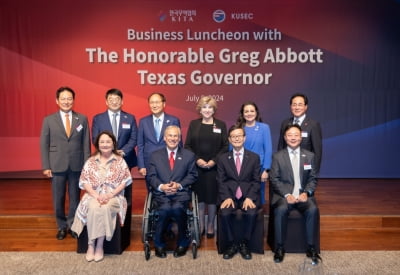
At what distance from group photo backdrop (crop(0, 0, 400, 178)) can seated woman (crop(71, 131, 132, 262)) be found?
2666mm

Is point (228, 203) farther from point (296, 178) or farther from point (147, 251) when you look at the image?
point (147, 251)

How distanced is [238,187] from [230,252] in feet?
1.79

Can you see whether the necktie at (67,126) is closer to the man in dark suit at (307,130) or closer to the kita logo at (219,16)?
the man in dark suit at (307,130)

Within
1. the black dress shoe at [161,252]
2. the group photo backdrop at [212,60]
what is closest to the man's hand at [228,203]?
the black dress shoe at [161,252]

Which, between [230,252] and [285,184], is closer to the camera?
[230,252]

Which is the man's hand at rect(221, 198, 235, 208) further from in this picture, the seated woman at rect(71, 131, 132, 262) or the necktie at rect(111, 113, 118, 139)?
the necktie at rect(111, 113, 118, 139)

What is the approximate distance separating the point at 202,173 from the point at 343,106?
10.5ft

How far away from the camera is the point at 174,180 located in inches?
148

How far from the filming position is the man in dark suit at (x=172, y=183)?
3.66 metres

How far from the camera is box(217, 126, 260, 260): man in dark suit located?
12.1 ft

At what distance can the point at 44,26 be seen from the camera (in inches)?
245

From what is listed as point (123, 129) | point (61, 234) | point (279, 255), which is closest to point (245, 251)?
point (279, 255)

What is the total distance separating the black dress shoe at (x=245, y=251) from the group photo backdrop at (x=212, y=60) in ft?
9.61

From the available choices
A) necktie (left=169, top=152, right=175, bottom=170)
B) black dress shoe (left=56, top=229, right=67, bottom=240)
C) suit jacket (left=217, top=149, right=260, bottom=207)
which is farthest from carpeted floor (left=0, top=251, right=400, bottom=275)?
necktie (left=169, top=152, right=175, bottom=170)
